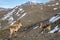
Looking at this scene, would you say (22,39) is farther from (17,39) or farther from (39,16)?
(39,16)

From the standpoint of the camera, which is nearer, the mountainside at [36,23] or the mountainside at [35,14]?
the mountainside at [36,23]

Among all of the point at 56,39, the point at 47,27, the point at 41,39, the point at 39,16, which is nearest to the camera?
the point at 56,39

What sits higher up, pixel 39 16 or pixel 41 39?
pixel 41 39

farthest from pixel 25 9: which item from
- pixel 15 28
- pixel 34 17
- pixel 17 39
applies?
pixel 17 39

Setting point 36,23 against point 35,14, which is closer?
point 36,23

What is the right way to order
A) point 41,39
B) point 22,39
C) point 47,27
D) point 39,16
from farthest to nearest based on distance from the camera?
point 39,16 < point 47,27 < point 22,39 < point 41,39

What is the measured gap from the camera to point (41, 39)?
35.2 m

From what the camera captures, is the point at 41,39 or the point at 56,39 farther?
the point at 41,39

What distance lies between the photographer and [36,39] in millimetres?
35469

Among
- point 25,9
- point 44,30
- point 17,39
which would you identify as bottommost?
point 25,9

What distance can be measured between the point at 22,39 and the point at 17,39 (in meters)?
0.81

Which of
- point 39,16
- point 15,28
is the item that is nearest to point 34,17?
point 39,16

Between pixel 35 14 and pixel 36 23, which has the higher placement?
pixel 36 23

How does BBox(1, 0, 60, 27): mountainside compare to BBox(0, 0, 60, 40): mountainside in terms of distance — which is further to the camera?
BBox(1, 0, 60, 27): mountainside
